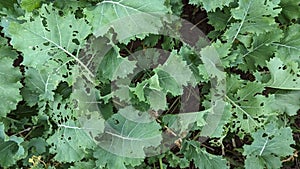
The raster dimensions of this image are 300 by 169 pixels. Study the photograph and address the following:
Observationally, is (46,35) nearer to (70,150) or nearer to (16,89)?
(16,89)

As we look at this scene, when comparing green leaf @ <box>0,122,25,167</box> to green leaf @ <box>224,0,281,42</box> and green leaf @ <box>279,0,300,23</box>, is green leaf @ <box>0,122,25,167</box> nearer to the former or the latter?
green leaf @ <box>224,0,281,42</box>

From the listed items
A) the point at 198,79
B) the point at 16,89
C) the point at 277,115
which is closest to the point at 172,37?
the point at 198,79

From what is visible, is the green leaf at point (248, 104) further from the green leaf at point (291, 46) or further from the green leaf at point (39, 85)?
the green leaf at point (39, 85)

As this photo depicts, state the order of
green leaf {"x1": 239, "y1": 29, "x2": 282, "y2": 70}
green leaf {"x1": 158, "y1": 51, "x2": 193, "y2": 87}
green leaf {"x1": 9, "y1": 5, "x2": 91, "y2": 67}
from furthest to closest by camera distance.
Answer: green leaf {"x1": 239, "y1": 29, "x2": 282, "y2": 70}, green leaf {"x1": 158, "y1": 51, "x2": 193, "y2": 87}, green leaf {"x1": 9, "y1": 5, "x2": 91, "y2": 67}

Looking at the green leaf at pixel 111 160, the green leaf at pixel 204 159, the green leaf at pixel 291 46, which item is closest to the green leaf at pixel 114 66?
the green leaf at pixel 111 160

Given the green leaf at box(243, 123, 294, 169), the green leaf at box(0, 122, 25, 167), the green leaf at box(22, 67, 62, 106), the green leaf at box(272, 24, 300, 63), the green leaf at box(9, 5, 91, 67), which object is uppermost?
the green leaf at box(9, 5, 91, 67)

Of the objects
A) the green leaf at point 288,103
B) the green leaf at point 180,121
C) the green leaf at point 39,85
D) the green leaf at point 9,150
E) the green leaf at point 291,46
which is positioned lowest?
the green leaf at point 288,103

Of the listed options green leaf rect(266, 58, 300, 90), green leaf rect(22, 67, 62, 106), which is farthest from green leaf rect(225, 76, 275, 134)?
green leaf rect(22, 67, 62, 106)
